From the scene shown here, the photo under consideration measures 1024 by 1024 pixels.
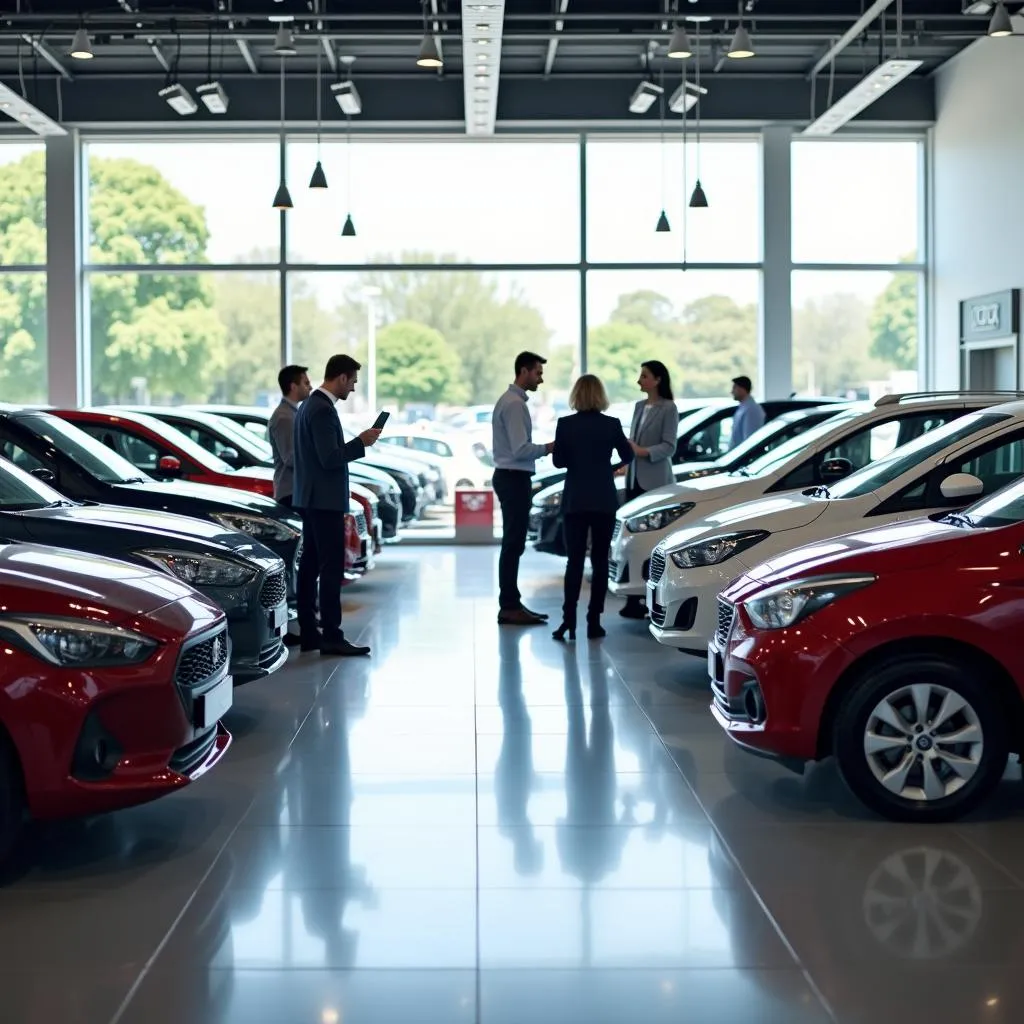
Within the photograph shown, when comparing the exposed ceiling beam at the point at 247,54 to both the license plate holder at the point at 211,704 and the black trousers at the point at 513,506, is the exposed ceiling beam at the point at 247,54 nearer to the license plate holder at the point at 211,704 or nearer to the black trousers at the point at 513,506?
the black trousers at the point at 513,506

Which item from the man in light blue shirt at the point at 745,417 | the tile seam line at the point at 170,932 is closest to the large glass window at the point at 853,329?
the man in light blue shirt at the point at 745,417

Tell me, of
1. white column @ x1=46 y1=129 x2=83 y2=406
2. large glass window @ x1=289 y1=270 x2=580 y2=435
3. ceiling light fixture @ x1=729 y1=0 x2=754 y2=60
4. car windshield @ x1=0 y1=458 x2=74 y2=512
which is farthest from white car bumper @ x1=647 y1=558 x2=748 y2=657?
white column @ x1=46 y1=129 x2=83 y2=406

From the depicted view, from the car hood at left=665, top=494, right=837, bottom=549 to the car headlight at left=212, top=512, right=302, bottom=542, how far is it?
2.41m

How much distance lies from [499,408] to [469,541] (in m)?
8.38

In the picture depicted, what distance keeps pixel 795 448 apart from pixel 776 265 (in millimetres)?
10294

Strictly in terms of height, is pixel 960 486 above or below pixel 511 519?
above

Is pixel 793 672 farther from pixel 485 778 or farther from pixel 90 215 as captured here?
pixel 90 215

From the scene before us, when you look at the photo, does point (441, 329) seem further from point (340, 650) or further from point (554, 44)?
point (340, 650)

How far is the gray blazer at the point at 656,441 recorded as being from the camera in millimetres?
10695

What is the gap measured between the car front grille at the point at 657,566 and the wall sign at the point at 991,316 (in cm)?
967

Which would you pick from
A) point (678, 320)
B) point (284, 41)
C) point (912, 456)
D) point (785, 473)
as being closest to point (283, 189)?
point (284, 41)

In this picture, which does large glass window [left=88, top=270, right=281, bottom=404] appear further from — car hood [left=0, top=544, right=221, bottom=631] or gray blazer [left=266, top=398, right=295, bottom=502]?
car hood [left=0, top=544, right=221, bottom=631]

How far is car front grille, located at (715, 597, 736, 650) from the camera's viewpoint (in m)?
5.80

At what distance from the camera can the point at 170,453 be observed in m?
11.1
